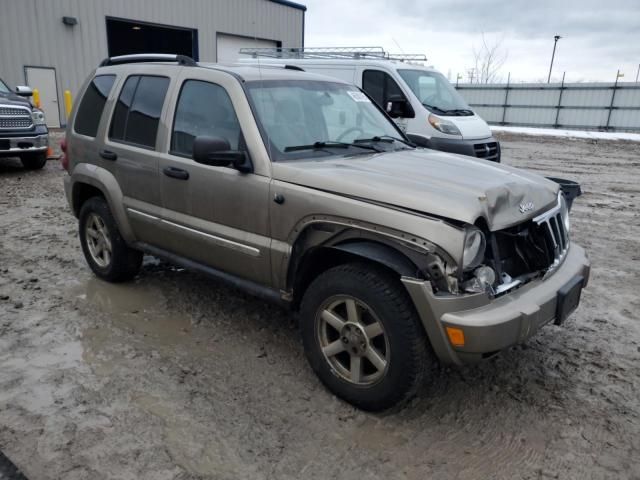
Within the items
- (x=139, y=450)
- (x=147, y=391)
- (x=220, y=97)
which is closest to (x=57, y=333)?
(x=147, y=391)

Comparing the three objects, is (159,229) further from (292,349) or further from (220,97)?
(292,349)

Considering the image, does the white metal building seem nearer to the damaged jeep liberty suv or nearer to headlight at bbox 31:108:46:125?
headlight at bbox 31:108:46:125

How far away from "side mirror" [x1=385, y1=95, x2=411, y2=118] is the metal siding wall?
2150 centimetres

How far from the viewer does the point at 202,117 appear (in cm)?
377

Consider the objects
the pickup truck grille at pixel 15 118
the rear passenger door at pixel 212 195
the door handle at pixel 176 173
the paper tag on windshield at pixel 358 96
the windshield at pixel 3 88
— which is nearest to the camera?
the rear passenger door at pixel 212 195

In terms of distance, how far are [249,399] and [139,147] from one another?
2193mm

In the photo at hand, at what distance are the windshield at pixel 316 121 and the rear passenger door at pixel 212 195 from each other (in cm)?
20

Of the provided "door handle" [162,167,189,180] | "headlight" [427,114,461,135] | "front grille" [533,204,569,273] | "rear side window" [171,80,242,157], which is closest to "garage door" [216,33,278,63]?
"headlight" [427,114,461,135]

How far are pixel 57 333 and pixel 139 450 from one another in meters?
1.68

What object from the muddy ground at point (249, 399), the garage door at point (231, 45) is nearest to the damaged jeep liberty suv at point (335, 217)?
the muddy ground at point (249, 399)

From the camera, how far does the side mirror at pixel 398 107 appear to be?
908cm

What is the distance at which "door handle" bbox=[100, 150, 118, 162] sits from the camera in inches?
171

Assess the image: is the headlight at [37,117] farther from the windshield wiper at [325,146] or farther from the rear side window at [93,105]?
the windshield wiper at [325,146]

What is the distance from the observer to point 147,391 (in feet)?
10.6
